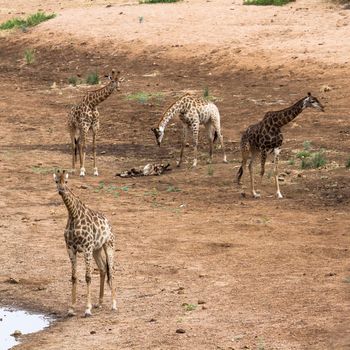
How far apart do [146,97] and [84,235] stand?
1709cm

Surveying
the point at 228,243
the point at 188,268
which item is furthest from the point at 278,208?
the point at 188,268

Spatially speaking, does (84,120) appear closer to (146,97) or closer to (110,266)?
(146,97)

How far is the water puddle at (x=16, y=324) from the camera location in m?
15.8

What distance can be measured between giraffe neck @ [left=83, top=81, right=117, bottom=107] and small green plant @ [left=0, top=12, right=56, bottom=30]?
59.6ft

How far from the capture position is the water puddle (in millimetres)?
15766

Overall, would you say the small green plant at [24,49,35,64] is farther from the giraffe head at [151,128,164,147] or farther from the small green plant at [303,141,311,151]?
the small green plant at [303,141,311,151]

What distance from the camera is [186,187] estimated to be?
2458cm

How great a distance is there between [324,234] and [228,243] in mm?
1618

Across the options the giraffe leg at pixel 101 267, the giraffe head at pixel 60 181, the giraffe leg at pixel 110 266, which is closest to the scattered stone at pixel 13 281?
the giraffe leg at pixel 101 267

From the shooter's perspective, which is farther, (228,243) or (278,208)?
(278,208)

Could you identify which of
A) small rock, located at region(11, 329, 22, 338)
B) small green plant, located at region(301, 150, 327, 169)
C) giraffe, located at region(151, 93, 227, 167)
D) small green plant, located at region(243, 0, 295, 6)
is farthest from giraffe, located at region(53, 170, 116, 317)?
small green plant, located at region(243, 0, 295, 6)

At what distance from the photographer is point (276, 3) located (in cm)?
4009

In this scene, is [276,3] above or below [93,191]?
above

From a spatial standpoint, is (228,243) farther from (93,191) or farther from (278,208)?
(93,191)
